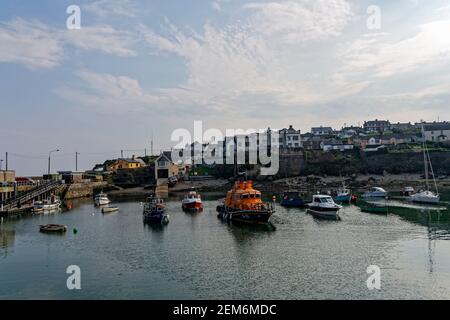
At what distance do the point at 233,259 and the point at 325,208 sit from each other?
28095 mm

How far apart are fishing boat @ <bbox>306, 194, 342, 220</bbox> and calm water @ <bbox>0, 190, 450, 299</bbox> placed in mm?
1896

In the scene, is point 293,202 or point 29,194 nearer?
point 293,202

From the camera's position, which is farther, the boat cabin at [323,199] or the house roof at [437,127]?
the house roof at [437,127]

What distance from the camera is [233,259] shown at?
113 feet

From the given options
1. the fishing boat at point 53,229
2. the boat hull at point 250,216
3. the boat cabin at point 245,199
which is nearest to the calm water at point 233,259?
the fishing boat at point 53,229

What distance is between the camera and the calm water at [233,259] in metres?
26.4

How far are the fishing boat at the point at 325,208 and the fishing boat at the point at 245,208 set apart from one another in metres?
8.88

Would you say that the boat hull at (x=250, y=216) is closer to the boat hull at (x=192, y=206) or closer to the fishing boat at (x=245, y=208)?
the fishing boat at (x=245, y=208)

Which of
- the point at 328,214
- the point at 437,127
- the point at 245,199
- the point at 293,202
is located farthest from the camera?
the point at 437,127

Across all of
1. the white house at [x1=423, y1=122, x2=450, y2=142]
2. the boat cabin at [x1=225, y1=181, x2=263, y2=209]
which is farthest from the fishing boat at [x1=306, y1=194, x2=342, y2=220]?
the white house at [x1=423, y1=122, x2=450, y2=142]
